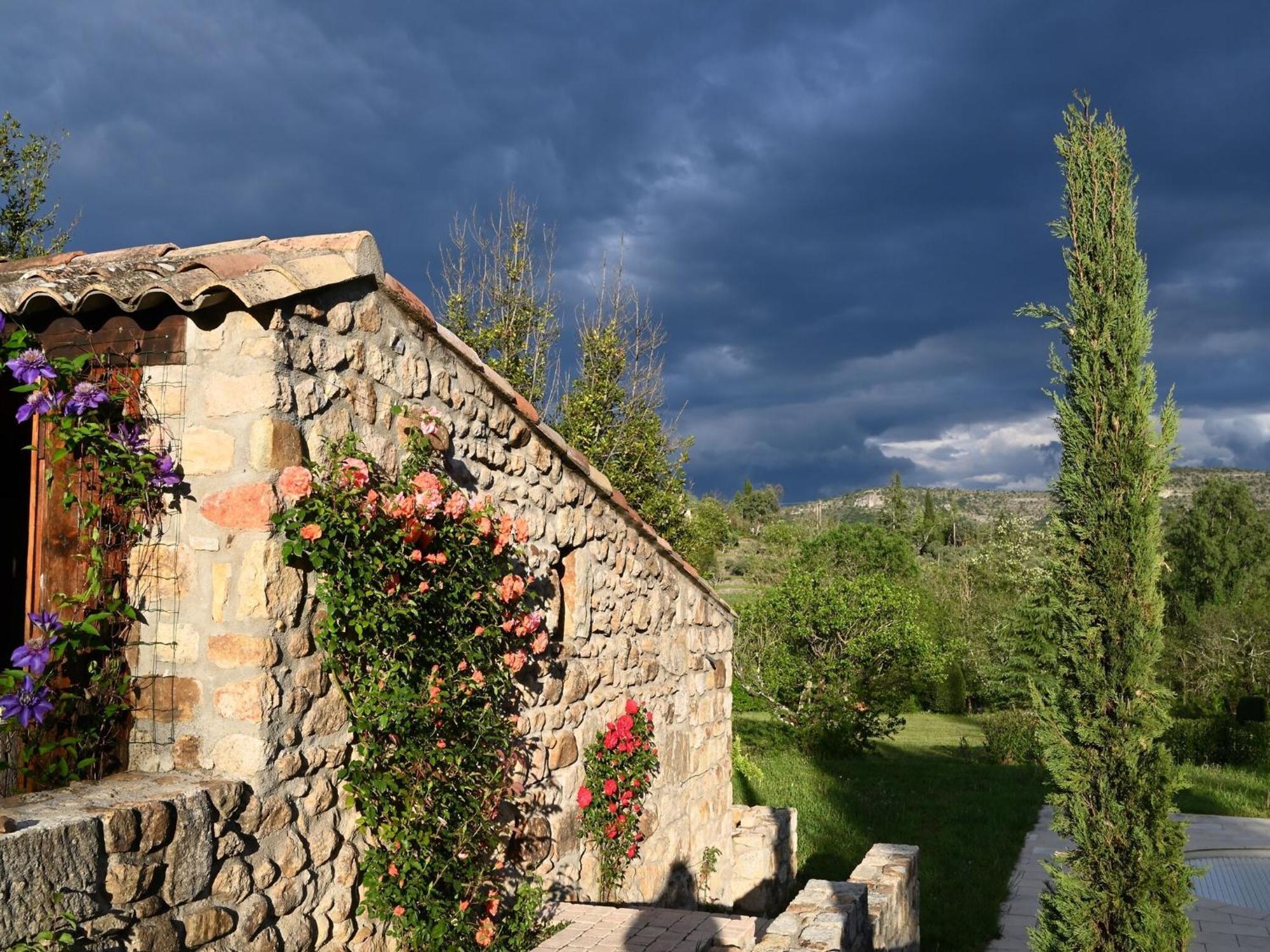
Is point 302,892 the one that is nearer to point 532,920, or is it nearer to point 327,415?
point 532,920

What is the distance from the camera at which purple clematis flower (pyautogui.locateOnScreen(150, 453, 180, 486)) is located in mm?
3248

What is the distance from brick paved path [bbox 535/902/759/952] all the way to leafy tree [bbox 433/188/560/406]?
966cm

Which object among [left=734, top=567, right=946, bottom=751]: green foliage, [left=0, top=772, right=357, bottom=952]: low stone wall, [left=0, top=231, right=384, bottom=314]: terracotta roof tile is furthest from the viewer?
[left=734, top=567, right=946, bottom=751]: green foliage

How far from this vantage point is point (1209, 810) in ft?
41.4

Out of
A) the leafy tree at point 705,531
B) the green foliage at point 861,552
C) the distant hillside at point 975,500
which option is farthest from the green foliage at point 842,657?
the distant hillside at point 975,500

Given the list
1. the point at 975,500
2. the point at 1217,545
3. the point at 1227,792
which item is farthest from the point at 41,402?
the point at 975,500

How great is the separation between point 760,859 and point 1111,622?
155 inches

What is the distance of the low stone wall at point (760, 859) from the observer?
7.74 meters

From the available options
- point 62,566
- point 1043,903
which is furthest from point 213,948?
point 1043,903

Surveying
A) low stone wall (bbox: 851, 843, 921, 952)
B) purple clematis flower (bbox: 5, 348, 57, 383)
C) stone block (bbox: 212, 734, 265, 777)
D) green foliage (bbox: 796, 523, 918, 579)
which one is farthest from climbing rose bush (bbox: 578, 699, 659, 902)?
green foliage (bbox: 796, 523, 918, 579)

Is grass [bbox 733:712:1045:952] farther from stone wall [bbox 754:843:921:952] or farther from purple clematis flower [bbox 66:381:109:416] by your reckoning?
purple clematis flower [bbox 66:381:109:416]

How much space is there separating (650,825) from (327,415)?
3879 mm

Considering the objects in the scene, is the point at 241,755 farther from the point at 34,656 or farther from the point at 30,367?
the point at 30,367

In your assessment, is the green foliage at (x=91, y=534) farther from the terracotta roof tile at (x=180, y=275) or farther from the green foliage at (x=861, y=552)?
the green foliage at (x=861, y=552)
